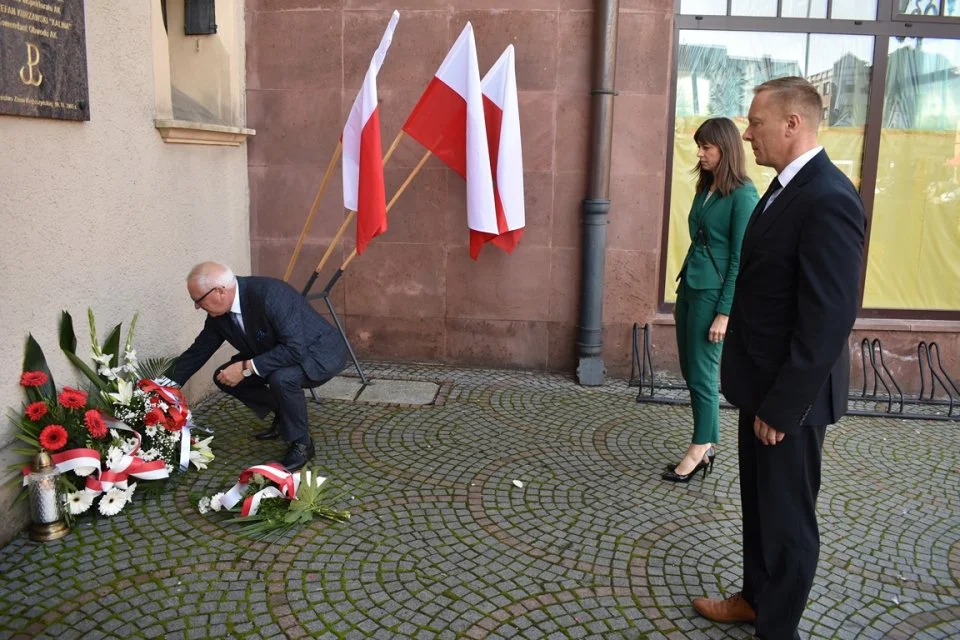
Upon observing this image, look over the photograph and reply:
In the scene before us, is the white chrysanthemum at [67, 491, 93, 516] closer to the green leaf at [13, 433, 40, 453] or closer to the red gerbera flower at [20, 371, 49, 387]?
the green leaf at [13, 433, 40, 453]

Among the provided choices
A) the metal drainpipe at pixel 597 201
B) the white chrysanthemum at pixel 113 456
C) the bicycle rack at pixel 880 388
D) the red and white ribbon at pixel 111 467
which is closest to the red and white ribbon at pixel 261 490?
the red and white ribbon at pixel 111 467

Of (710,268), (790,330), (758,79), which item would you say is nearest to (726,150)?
(710,268)

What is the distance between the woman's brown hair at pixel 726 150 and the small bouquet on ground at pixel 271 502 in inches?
103

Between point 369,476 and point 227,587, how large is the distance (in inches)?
49.9

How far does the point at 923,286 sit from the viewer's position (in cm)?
664

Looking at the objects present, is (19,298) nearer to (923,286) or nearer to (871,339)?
(871,339)

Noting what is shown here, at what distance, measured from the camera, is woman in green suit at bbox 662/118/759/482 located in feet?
13.4

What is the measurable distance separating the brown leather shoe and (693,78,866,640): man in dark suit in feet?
0.49

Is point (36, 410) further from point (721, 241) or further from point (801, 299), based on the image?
point (721, 241)

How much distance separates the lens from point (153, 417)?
4.06 metres

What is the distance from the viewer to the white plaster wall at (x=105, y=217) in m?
3.72

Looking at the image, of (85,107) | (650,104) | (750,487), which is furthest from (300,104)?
(750,487)

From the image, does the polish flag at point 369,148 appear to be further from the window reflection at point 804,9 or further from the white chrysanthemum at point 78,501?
the window reflection at point 804,9

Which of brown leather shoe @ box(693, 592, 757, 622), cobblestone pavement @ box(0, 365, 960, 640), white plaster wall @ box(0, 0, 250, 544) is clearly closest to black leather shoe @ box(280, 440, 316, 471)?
cobblestone pavement @ box(0, 365, 960, 640)
